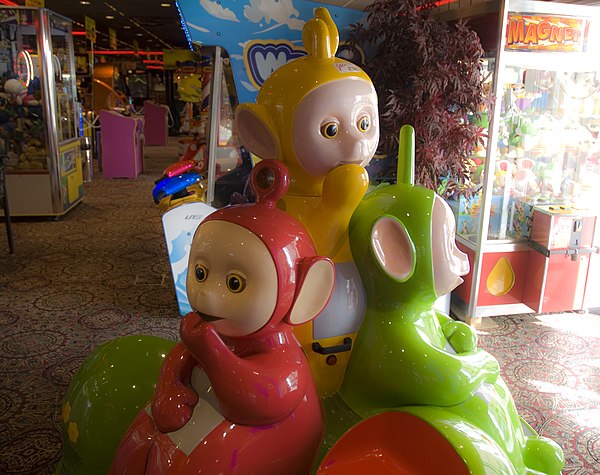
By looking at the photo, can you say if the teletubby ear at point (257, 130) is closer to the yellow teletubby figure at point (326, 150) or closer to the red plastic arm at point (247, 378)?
the yellow teletubby figure at point (326, 150)

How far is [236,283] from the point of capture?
1203 millimetres

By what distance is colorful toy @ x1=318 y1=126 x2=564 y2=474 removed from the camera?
1312 mm

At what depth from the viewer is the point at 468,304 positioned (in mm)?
3643

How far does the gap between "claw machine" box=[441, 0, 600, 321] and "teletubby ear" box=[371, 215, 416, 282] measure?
220 centimetres

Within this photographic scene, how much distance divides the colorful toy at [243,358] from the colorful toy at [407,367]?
0.16 m

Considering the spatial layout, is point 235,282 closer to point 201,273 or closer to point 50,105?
point 201,273

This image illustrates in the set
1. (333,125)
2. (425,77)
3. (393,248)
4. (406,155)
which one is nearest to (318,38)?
(333,125)

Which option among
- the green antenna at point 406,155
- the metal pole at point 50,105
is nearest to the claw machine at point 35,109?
the metal pole at point 50,105

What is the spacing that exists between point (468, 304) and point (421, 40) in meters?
1.68

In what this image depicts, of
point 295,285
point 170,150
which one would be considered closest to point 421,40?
point 295,285

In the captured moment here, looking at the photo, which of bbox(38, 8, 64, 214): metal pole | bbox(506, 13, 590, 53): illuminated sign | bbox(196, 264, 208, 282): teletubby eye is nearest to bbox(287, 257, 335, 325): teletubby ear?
bbox(196, 264, 208, 282): teletubby eye

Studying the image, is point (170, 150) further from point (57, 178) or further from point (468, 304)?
point (468, 304)

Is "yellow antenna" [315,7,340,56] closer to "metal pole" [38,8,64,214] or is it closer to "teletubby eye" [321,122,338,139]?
"teletubby eye" [321,122,338,139]

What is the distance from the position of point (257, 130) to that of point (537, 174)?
9.36ft
